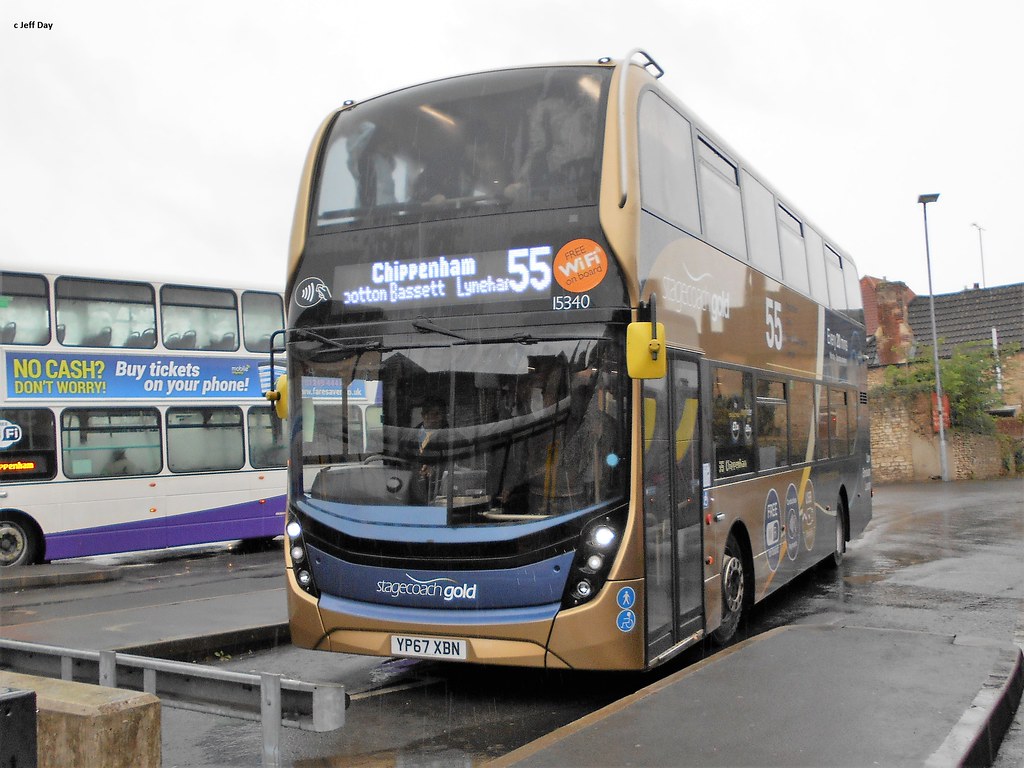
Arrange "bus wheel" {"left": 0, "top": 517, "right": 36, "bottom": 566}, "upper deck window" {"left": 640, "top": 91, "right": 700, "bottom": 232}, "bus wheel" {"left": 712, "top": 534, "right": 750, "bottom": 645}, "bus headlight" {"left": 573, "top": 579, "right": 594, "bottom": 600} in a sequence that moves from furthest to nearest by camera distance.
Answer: "bus wheel" {"left": 0, "top": 517, "right": 36, "bottom": 566}
"bus wheel" {"left": 712, "top": 534, "right": 750, "bottom": 645}
"upper deck window" {"left": 640, "top": 91, "right": 700, "bottom": 232}
"bus headlight" {"left": 573, "top": 579, "right": 594, "bottom": 600}

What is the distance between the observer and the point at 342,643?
23.4 ft

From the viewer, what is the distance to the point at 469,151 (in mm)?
7445

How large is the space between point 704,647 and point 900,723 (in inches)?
131

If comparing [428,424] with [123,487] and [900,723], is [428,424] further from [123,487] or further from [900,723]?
[123,487]

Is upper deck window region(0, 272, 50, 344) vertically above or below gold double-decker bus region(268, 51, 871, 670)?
above

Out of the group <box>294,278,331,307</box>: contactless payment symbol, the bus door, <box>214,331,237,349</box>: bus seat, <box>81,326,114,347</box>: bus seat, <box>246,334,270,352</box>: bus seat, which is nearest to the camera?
the bus door

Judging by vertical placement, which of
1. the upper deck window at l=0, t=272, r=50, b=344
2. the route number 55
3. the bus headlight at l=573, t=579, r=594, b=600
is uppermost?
the upper deck window at l=0, t=272, r=50, b=344

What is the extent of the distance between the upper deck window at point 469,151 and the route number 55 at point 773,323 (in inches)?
151

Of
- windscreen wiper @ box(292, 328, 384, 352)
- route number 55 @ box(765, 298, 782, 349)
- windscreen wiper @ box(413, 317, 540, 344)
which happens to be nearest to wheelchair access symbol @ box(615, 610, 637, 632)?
windscreen wiper @ box(413, 317, 540, 344)

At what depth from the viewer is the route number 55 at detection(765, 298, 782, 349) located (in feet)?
34.2

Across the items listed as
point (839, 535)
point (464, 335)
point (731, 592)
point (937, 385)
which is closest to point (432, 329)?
point (464, 335)

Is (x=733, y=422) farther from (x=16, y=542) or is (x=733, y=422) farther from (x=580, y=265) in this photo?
(x=16, y=542)

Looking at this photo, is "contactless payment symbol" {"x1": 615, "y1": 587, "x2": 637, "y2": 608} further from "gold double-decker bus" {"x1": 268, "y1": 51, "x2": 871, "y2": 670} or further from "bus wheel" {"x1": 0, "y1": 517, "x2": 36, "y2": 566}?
"bus wheel" {"x1": 0, "y1": 517, "x2": 36, "y2": 566}

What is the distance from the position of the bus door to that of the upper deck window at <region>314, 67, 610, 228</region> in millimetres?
1544
